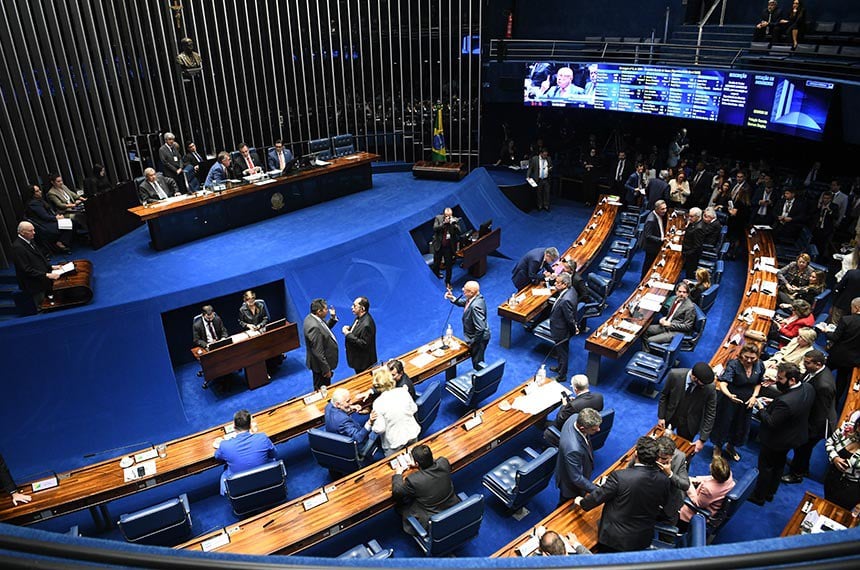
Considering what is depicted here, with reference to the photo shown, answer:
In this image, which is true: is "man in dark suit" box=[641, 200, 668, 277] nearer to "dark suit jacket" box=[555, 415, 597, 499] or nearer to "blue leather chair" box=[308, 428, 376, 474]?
"dark suit jacket" box=[555, 415, 597, 499]

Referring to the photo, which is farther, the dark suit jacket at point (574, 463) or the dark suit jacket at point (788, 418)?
the dark suit jacket at point (788, 418)

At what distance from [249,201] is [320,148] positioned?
2.50 m

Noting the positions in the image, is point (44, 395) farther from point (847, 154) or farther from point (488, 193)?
point (847, 154)

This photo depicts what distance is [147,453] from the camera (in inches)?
246

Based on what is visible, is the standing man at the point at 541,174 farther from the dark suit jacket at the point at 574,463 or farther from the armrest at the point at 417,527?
the armrest at the point at 417,527

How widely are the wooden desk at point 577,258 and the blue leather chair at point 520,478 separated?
316cm

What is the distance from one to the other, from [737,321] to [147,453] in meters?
7.67

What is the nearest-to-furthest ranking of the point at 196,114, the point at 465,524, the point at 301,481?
the point at 465,524, the point at 301,481, the point at 196,114

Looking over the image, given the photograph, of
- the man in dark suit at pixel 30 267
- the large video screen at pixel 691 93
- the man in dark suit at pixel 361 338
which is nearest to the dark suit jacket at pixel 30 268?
the man in dark suit at pixel 30 267

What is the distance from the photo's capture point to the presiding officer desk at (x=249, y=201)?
1068 centimetres

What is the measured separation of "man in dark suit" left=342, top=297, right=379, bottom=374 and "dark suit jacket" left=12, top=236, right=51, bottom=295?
4.47 metres

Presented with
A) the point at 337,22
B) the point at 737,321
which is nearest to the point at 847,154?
the point at 737,321

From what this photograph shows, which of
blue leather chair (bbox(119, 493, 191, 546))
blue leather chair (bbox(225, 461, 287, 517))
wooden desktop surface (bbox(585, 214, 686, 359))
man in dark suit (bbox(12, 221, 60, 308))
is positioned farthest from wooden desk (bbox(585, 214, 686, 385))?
man in dark suit (bbox(12, 221, 60, 308))

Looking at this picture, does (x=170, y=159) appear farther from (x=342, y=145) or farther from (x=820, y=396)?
(x=820, y=396)
